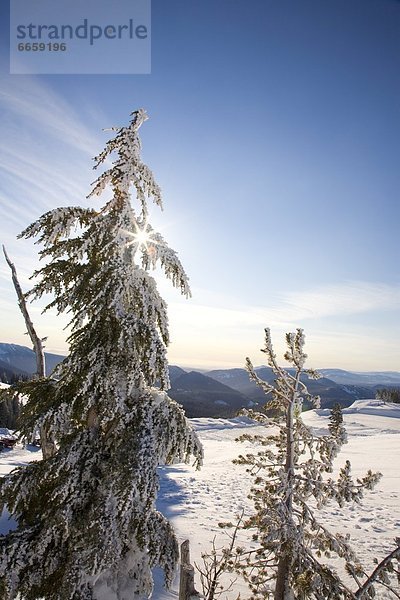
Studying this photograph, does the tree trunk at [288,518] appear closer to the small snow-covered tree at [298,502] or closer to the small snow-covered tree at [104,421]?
the small snow-covered tree at [298,502]

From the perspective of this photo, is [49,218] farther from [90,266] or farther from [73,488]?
[73,488]

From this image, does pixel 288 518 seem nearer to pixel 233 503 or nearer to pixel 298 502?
pixel 298 502

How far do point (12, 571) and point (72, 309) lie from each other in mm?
3106

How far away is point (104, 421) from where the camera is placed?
4.83m

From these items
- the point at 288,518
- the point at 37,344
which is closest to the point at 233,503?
the point at 288,518

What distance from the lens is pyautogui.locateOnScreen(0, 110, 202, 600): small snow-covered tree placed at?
13.5 ft

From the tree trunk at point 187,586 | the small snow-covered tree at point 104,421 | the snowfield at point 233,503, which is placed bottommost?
the snowfield at point 233,503

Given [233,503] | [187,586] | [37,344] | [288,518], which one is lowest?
[233,503]

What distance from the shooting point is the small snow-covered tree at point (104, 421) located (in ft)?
13.5

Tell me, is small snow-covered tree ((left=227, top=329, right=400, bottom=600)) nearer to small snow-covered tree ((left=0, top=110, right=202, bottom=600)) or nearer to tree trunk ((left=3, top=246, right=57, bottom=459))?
small snow-covered tree ((left=0, top=110, right=202, bottom=600))

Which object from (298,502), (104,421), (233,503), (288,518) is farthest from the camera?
(233,503)

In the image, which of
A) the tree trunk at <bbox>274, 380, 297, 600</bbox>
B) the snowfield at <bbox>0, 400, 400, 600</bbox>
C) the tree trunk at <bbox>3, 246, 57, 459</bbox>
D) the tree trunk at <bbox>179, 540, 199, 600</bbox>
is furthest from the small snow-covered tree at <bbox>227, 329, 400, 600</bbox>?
the snowfield at <bbox>0, 400, 400, 600</bbox>

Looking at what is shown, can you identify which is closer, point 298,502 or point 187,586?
point 187,586

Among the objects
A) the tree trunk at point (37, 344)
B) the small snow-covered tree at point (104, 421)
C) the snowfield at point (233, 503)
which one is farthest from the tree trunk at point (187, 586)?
the snowfield at point (233, 503)
